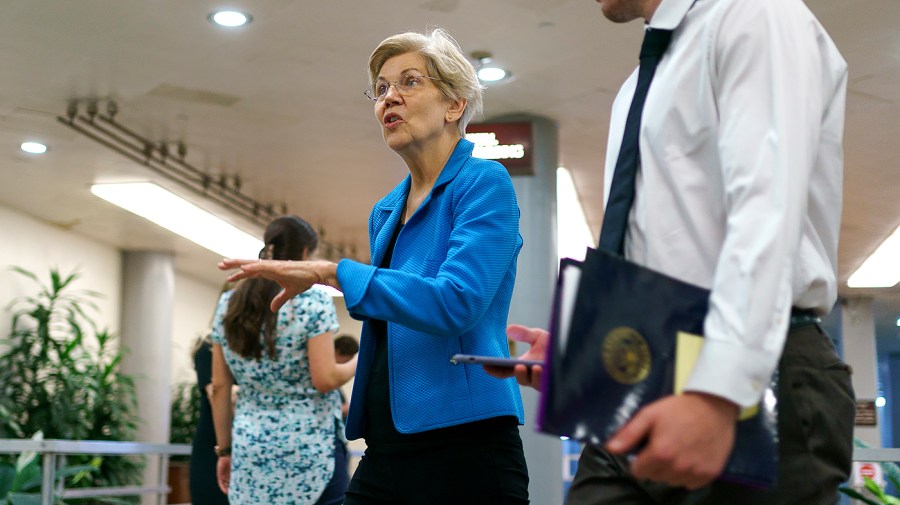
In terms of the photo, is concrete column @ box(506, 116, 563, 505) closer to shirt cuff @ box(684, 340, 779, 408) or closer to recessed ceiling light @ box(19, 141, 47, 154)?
recessed ceiling light @ box(19, 141, 47, 154)

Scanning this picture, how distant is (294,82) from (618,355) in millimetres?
5866

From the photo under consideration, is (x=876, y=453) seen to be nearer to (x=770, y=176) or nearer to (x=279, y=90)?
(x=770, y=176)

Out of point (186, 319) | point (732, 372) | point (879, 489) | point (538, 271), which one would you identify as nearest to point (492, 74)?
point (538, 271)

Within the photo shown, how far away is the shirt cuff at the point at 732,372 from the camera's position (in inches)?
38.1

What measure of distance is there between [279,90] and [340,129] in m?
0.96

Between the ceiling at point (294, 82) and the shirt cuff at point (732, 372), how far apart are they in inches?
181

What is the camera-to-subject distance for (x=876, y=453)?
398cm

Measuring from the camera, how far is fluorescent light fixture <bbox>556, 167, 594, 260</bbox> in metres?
9.29

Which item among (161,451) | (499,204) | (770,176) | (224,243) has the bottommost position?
(161,451)

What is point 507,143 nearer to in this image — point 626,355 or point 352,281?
point 352,281

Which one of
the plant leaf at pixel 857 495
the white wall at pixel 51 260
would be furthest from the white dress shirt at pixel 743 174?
the white wall at pixel 51 260

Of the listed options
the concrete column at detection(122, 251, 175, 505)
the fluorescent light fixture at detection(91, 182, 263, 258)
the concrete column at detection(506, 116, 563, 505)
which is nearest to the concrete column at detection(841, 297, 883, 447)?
the fluorescent light fixture at detection(91, 182, 263, 258)

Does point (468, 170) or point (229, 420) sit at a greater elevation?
point (468, 170)

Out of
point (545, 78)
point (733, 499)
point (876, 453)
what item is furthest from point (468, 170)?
point (545, 78)
